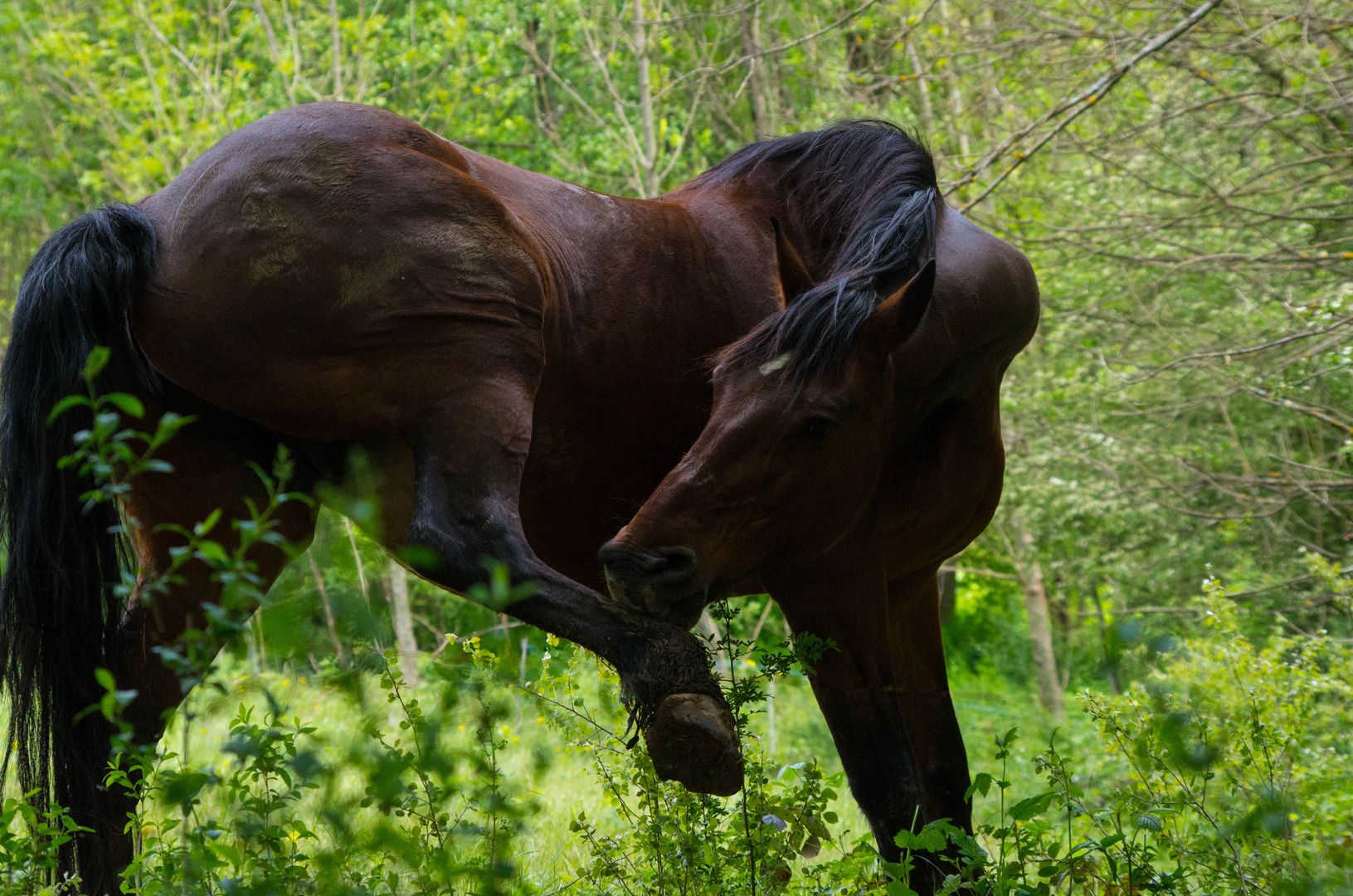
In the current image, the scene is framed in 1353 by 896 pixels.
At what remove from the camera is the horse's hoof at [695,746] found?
7.86 ft

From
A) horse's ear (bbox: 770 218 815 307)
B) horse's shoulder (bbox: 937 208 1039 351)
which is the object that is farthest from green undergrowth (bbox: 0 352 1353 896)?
horse's shoulder (bbox: 937 208 1039 351)

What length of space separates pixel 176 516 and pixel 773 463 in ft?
5.40

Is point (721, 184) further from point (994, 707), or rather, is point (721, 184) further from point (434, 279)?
point (994, 707)

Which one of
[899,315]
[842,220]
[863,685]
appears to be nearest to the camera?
[899,315]

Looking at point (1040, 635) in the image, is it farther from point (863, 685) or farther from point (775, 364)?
point (775, 364)

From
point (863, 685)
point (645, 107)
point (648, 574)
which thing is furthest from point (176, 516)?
Answer: point (645, 107)

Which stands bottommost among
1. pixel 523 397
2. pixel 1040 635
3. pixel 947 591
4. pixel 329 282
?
pixel 1040 635

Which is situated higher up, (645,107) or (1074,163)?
(645,107)

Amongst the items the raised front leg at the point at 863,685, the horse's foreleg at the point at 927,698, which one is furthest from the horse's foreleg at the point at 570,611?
the horse's foreleg at the point at 927,698

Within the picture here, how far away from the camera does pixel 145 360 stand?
113 inches

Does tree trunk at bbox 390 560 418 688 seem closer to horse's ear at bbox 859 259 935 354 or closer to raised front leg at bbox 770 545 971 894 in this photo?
raised front leg at bbox 770 545 971 894

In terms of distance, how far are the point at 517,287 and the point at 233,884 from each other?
1.70 m

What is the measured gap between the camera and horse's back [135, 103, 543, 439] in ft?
8.80

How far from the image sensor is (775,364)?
294 cm
